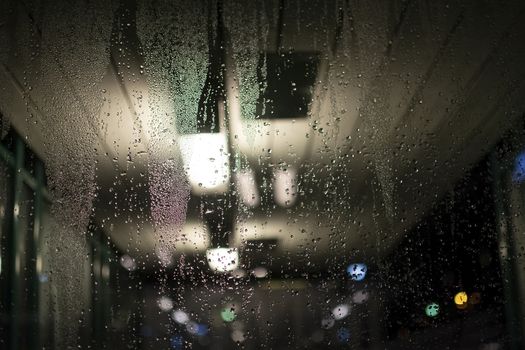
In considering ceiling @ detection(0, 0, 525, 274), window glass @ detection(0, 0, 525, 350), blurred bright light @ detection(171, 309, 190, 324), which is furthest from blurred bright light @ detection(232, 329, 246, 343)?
ceiling @ detection(0, 0, 525, 274)

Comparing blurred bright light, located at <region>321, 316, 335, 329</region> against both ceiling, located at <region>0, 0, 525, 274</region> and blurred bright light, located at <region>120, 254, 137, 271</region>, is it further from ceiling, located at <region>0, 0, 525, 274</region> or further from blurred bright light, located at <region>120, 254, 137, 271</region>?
blurred bright light, located at <region>120, 254, 137, 271</region>

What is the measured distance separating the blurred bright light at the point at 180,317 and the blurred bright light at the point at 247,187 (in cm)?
35

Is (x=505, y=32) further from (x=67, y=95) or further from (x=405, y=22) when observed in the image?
(x=67, y=95)

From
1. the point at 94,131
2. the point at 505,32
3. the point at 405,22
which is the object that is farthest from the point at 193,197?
the point at 505,32

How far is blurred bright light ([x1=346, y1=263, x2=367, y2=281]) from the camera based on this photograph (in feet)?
5.24

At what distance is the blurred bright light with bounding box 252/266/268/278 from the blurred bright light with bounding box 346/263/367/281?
0.23m

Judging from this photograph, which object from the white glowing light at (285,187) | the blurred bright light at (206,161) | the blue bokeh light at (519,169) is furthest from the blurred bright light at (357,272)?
the blue bokeh light at (519,169)

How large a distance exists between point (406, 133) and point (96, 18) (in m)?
0.99

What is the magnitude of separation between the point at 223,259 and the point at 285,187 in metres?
0.28

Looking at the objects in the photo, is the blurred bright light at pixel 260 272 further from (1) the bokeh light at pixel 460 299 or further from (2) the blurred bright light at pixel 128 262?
(1) the bokeh light at pixel 460 299

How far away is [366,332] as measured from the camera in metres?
1.54

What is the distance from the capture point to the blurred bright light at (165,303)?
1515 mm

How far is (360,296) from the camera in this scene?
1570 millimetres

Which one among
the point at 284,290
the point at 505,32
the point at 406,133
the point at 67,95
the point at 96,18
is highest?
the point at 96,18
